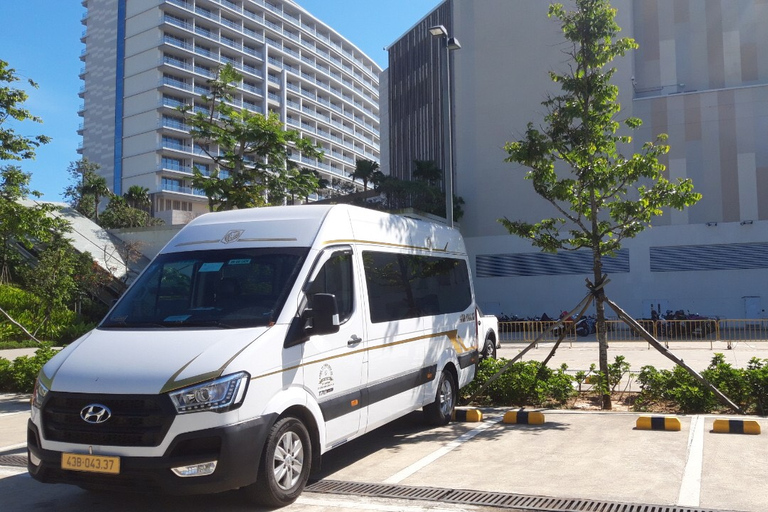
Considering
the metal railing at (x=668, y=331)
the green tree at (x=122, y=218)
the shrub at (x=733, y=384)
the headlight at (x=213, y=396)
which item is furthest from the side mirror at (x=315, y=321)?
the green tree at (x=122, y=218)

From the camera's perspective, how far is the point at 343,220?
22.1 feet

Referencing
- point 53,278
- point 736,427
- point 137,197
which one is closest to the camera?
point 736,427

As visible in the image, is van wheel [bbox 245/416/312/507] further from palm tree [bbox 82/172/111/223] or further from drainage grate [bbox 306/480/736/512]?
palm tree [bbox 82/172/111/223]

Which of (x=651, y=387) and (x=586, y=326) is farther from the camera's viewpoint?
(x=586, y=326)

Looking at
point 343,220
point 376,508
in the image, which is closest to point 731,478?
point 376,508

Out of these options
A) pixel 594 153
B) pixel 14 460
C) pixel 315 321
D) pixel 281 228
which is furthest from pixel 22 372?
pixel 594 153

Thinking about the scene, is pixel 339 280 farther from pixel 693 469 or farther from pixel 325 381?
pixel 693 469

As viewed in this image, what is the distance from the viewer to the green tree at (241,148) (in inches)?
527

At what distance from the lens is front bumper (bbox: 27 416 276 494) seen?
476 cm

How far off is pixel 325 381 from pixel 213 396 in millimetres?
1255

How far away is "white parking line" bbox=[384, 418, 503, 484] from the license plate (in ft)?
8.15

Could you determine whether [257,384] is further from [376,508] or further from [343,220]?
[343,220]

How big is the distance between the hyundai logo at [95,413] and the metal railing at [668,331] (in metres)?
22.2

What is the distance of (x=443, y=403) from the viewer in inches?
348
